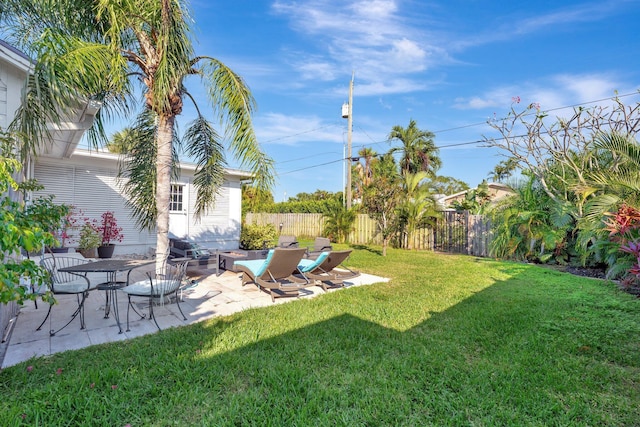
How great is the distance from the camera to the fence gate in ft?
43.0

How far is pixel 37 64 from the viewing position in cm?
454

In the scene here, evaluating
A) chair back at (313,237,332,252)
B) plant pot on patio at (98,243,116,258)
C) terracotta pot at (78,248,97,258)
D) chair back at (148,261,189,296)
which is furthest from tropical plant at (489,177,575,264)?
terracotta pot at (78,248,97,258)

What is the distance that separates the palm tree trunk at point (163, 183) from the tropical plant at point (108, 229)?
20.9 ft

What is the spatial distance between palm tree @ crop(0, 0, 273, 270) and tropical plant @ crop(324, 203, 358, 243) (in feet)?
37.3

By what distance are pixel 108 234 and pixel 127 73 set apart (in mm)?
7490

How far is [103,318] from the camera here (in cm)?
497

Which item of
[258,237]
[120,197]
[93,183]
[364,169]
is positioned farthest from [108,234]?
[364,169]

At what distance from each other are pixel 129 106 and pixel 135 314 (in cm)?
472

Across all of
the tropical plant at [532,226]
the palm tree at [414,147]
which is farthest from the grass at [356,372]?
the palm tree at [414,147]

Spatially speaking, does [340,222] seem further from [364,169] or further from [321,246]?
[364,169]

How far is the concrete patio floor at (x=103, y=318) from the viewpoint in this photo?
3.93 metres

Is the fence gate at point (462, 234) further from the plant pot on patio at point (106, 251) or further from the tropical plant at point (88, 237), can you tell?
the tropical plant at point (88, 237)

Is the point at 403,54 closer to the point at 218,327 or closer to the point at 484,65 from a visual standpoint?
the point at 484,65

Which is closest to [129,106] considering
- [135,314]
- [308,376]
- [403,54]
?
[135,314]
